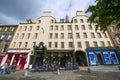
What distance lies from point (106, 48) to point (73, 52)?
8543 mm

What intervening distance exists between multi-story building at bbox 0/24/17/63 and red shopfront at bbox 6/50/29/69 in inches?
90.0

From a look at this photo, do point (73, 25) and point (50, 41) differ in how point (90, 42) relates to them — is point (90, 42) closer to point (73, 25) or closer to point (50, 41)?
point (73, 25)

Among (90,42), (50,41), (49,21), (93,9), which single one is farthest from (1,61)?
(93,9)

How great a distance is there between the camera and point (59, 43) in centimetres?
2547

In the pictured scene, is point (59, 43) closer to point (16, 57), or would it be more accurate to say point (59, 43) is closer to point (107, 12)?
point (16, 57)

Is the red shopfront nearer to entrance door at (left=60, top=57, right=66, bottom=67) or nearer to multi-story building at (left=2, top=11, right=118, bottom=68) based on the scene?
multi-story building at (left=2, top=11, right=118, bottom=68)

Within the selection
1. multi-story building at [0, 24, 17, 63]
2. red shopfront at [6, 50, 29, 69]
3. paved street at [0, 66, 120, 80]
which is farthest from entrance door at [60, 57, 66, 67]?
multi-story building at [0, 24, 17, 63]

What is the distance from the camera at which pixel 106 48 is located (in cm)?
2317

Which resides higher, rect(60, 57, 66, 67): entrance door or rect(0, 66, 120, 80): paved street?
rect(60, 57, 66, 67): entrance door

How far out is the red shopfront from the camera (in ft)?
78.7

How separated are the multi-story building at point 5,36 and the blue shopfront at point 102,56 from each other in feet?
75.8

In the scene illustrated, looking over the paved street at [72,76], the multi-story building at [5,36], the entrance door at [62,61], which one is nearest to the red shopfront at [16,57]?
the multi-story building at [5,36]

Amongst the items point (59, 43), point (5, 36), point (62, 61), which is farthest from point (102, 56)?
point (5, 36)

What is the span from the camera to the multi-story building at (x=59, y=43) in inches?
916
